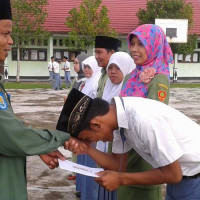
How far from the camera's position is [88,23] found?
2177 centimetres

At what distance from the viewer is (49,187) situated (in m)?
4.69

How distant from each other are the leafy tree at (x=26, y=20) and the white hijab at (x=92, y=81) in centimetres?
1689

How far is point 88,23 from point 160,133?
20.4m

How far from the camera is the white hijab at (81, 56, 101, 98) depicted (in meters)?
4.61

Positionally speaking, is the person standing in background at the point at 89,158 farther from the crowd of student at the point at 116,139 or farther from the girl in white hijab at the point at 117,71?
the crowd of student at the point at 116,139

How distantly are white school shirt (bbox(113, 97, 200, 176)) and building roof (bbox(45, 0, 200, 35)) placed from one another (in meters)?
23.3

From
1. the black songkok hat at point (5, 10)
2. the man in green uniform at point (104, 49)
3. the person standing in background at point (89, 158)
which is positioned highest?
the black songkok hat at point (5, 10)

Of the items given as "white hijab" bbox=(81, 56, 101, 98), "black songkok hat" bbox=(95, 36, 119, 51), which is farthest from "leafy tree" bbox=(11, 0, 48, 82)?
"black songkok hat" bbox=(95, 36, 119, 51)

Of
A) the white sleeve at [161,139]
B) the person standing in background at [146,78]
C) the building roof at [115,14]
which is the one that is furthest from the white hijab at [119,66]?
the building roof at [115,14]

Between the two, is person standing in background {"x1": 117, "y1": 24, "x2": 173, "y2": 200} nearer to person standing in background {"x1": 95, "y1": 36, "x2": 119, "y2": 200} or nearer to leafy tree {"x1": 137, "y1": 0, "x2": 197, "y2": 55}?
person standing in background {"x1": 95, "y1": 36, "x2": 119, "y2": 200}

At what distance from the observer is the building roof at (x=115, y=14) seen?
2544 centimetres

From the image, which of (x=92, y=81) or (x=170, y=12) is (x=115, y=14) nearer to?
(x=170, y=12)

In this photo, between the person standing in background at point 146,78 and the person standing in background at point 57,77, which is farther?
the person standing in background at point 57,77

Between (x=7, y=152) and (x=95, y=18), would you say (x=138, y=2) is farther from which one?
(x=7, y=152)
